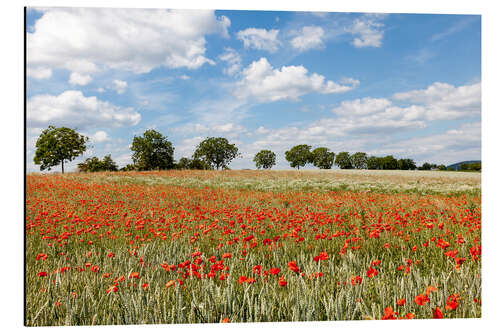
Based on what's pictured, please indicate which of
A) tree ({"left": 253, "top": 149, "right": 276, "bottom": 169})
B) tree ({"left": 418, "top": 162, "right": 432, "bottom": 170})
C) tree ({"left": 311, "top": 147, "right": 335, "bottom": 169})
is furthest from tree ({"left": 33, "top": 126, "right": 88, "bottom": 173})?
tree ({"left": 418, "top": 162, "right": 432, "bottom": 170})

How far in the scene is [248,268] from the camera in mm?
3152

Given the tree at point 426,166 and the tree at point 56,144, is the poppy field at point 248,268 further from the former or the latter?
the tree at point 426,166

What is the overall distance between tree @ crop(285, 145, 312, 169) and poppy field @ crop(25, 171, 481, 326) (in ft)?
2.56

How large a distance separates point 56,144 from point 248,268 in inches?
116

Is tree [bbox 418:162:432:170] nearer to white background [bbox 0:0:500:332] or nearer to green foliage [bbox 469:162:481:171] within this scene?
green foliage [bbox 469:162:481:171]

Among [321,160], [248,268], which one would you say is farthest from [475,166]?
[248,268]

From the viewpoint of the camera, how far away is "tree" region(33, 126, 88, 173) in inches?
155

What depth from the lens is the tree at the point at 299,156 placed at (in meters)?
4.72

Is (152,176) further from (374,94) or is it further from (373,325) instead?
(373,325)

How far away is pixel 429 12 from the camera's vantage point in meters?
4.26

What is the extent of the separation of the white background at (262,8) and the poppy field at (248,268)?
0.37ft

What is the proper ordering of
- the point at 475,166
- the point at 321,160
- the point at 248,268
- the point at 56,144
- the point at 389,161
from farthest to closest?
the point at 321,160 → the point at 389,161 → the point at 475,166 → the point at 56,144 → the point at 248,268

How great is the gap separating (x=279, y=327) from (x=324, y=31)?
340cm

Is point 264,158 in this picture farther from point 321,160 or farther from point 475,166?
point 475,166
